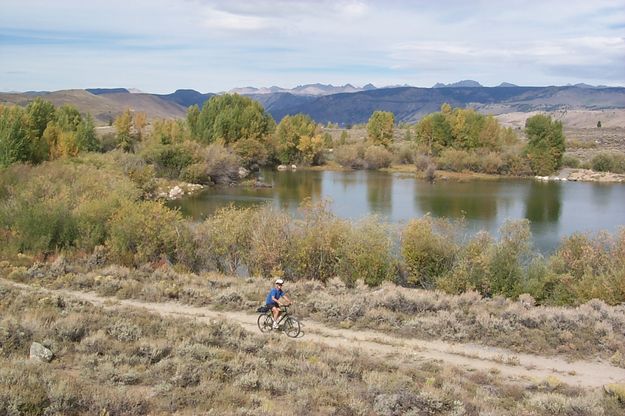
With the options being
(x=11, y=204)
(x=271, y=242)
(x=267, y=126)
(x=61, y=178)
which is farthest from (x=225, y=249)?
(x=267, y=126)

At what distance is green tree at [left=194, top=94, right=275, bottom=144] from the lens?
89.8 meters

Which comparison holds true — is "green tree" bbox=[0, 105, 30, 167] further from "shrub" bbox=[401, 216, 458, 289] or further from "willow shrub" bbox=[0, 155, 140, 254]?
"shrub" bbox=[401, 216, 458, 289]

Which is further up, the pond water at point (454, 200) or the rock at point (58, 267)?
the rock at point (58, 267)

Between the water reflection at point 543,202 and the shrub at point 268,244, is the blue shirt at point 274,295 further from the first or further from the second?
the water reflection at point 543,202

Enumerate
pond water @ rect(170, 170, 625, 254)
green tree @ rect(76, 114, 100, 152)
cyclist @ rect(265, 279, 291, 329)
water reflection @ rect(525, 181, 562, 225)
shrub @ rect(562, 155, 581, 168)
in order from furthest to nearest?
shrub @ rect(562, 155, 581, 168), green tree @ rect(76, 114, 100, 152), water reflection @ rect(525, 181, 562, 225), pond water @ rect(170, 170, 625, 254), cyclist @ rect(265, 279, 291, 329)

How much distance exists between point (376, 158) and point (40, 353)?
89.5 metres

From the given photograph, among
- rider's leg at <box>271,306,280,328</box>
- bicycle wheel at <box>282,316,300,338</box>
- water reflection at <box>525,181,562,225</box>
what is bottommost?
water reflection at <box>525,181,562,225</box>

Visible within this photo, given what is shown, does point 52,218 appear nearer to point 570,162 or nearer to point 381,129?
point 381,129

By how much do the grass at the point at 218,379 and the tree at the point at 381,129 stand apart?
9396 cm

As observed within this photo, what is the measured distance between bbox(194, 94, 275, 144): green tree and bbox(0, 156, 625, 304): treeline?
184 ft

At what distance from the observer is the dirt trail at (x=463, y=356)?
51.0ft

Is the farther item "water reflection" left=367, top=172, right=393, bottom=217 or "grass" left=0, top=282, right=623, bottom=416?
"water reflection" left=367, top=172, right=393, bottom=217

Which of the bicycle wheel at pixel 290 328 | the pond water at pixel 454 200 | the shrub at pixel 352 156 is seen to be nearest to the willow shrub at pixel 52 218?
the pond water at pixel 454 200

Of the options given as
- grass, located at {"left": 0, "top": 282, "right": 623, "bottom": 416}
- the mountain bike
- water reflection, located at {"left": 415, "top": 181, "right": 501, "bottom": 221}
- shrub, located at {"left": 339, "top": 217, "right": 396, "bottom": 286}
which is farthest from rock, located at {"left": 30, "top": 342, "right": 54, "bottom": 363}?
water reflection, located at {"left": 415, "top": 181, "right": 501, "bottom": 221}
